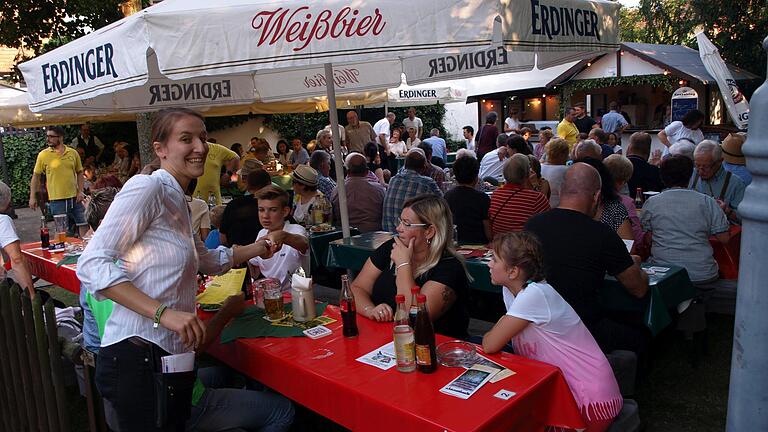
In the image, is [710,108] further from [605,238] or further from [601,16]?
[605,238]

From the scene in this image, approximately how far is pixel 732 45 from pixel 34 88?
2117 cm

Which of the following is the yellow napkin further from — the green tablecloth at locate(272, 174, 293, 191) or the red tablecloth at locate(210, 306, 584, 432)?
the green tablecloth at locate(272, 174, 293, 191)

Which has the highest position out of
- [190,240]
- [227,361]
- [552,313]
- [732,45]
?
[732,45]

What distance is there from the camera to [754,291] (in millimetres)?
1376

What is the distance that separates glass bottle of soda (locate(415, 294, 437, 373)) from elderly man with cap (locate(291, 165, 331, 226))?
381 cm

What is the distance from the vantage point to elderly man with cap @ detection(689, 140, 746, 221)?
516 centimetres

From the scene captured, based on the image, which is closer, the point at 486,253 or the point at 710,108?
the point at 486,253

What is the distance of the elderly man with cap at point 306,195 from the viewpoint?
5.94 metres

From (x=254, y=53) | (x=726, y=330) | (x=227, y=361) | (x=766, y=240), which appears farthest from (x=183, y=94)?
(x=766, y=240)

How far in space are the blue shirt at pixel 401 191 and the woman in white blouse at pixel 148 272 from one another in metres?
3.48

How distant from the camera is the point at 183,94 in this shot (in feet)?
22.4

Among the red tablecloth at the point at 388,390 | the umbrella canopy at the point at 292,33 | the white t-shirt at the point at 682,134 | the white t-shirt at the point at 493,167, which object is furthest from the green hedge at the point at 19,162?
the red tablecloth at the point at 388,390

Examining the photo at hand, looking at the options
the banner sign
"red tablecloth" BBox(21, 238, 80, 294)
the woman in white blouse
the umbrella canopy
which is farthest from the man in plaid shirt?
the banner sign

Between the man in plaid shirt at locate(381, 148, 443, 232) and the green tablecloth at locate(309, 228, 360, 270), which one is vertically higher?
the man in plaid shirt at locate(381, 148, 443, 232)
